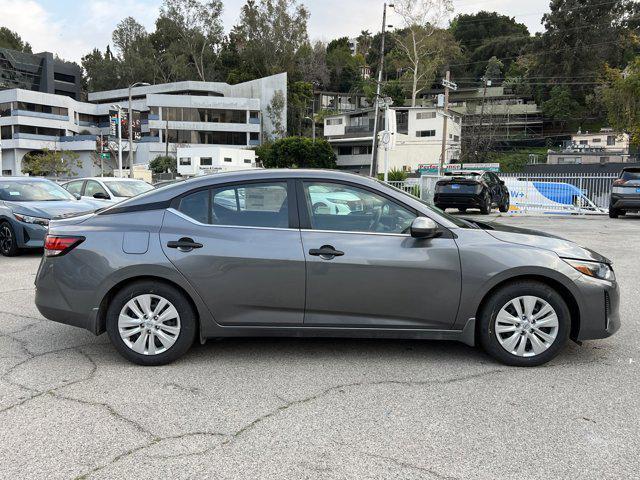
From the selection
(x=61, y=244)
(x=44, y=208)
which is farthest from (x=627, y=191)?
(x=61, y=244)

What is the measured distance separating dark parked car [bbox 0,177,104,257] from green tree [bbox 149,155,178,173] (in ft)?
189

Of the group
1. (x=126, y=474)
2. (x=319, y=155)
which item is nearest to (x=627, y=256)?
(x=126, y=474)

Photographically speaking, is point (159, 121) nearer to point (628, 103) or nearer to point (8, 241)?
point (628, 103)

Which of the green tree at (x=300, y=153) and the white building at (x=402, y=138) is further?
the white building at (x=402, y=138)

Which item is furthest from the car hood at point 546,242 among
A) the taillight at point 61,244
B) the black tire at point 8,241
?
the black tire at point 8,241

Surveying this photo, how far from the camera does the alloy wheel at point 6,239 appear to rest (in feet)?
33.4

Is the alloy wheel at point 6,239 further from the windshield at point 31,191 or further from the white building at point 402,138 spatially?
the white building at point 402,138

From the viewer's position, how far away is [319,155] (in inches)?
2282

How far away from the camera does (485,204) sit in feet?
63.0

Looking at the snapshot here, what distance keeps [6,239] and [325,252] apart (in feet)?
28.3

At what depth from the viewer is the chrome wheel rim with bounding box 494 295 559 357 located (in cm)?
420

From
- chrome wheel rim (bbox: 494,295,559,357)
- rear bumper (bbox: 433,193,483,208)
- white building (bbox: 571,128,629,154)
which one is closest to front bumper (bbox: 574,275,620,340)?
chrome wheel rim (bbox: 494,295,559,357)

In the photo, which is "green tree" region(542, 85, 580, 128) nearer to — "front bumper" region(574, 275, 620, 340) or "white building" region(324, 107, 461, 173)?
"white building" region(324, 107, 461, 173)

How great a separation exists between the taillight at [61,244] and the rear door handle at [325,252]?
1.91 metres
